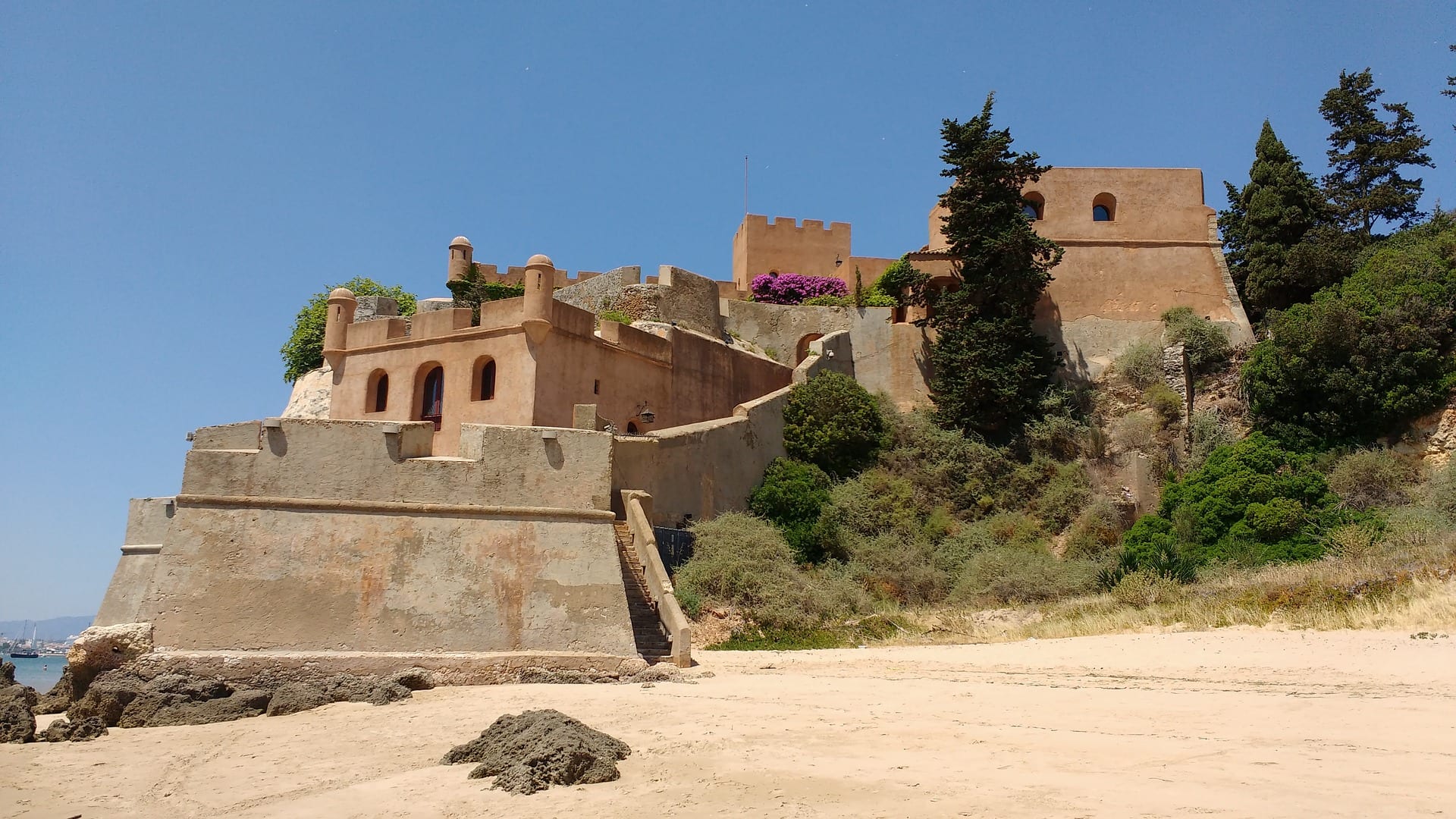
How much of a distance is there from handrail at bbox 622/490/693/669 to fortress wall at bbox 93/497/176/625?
6938 mm

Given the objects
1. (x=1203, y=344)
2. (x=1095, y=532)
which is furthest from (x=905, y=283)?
(x=1095, y=532)

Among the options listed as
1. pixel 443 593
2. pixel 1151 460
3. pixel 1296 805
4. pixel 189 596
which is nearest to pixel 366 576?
pixel 443 593

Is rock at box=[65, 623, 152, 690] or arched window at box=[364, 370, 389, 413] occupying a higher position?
arched window at box=[364, 370, 389, 413]

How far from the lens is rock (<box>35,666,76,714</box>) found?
34.6 ft

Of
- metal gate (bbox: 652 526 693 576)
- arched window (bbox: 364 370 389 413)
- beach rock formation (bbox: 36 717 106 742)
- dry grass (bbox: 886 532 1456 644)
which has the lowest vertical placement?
beach rock formation (bbox: 36 717 106 742)

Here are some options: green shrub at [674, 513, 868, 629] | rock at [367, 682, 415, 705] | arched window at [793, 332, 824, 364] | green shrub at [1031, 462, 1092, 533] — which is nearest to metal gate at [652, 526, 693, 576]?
green shrub at [674, 513, 868, 629]

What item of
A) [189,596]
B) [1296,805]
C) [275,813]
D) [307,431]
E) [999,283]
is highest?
[999,283]

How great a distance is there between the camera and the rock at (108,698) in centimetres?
972

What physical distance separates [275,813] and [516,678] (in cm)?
488

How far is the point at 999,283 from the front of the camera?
78.0ft

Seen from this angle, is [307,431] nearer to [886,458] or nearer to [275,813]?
[275,813]

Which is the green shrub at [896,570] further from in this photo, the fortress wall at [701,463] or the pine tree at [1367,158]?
the pine tree at [1367,158]

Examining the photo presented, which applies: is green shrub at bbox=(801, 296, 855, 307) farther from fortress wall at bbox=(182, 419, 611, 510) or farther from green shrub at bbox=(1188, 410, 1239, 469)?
fortress wall at bbox=(182, 419, 611, 510)

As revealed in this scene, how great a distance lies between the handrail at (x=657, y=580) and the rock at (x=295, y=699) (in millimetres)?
3982
